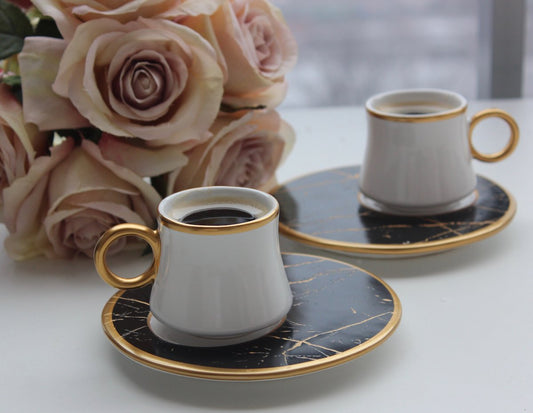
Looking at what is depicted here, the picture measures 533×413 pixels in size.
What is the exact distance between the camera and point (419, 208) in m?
0.67

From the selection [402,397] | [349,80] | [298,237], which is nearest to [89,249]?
[298,237]

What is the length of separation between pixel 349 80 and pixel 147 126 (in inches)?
73.5

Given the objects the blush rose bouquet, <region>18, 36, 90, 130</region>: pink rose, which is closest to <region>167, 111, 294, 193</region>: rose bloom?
the blush rose bouquet

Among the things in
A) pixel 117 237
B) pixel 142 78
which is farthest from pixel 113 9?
pixel 117 237

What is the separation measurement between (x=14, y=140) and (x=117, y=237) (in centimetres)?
18

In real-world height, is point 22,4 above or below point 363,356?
above

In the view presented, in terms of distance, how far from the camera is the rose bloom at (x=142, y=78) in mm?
604

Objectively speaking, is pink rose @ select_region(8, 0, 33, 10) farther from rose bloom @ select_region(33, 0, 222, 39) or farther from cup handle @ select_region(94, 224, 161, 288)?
cup handle @ select_region(94, 224, 161, 288)

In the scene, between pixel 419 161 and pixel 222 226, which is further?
pixel 419 161

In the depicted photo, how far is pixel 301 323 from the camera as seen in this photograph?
1.66 ft

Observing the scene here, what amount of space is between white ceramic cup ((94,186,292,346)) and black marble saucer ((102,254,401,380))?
0.5 inches

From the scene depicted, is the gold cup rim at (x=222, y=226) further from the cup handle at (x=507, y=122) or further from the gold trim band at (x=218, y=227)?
the cup handle at (x=507, y=122)

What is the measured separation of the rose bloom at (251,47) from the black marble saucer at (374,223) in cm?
10

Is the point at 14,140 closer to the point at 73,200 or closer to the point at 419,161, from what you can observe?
the point at 73,200
